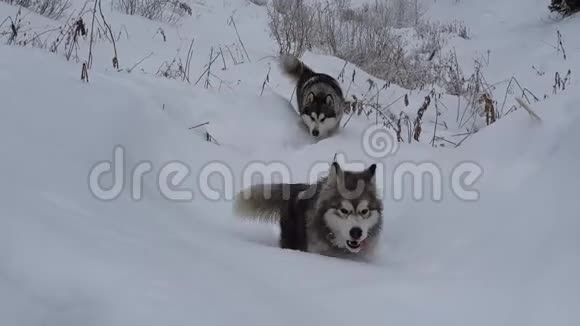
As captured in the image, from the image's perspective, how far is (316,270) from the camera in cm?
229

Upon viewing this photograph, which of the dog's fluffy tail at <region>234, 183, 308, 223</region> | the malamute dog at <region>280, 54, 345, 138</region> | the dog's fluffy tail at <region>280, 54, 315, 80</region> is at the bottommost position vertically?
the dog's fluffy tail at <region>234, 183, 308, 223</region>

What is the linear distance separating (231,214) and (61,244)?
1865 mm

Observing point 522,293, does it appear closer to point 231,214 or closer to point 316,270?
point 316,270

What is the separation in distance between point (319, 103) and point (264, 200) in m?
2.45

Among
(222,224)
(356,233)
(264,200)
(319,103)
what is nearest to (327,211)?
(356,233)

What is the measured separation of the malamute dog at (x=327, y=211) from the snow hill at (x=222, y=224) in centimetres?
15

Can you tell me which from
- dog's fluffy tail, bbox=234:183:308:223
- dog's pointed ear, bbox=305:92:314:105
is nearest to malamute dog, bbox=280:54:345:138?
dog's pointed ear, bbox=305:92:314:105

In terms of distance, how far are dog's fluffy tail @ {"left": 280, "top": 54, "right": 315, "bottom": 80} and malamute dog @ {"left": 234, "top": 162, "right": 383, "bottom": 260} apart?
3213 millimetres

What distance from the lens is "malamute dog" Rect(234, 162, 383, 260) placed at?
126 inches

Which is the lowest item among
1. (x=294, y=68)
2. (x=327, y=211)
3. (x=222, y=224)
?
(x=222, y=224)

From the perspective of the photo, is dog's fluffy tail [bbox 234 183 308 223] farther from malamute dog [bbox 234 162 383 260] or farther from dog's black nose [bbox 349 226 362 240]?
dog's black nose [bbox 349 226 362 240]

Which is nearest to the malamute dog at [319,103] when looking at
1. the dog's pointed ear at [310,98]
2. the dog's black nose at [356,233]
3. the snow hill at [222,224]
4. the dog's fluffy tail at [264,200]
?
the dog's pointed ear at [310,98]

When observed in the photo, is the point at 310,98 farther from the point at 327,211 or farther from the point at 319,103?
the point at 327,211

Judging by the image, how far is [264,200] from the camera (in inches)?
139
